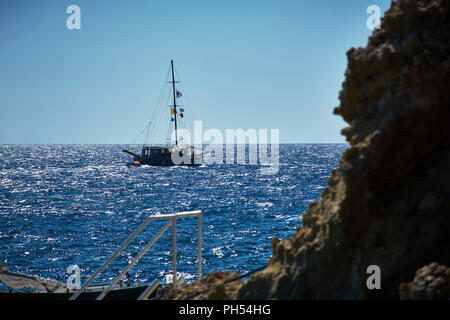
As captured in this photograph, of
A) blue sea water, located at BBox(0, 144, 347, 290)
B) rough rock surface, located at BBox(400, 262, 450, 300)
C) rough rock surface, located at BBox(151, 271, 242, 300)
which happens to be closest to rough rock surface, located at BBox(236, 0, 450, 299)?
rough rock surface, located at BBox(400, 262, 450, 300)

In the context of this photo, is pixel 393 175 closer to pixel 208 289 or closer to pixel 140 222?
pixel 208 289

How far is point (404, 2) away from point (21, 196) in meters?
62.3

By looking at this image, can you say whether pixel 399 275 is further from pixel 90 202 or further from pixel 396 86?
pixel 90 202

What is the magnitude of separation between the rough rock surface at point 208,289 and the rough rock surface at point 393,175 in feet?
2.71

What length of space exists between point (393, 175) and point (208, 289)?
2991 millimetres

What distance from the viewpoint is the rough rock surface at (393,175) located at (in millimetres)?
4805

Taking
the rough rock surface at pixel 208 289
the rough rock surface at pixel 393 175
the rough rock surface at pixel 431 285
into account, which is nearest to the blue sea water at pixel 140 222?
the rough rock surface at pixel 208 289

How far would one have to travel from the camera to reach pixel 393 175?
499cm

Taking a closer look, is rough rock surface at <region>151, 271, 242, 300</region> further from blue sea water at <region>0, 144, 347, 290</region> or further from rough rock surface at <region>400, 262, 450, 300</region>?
blue sea water at <region>0, 144, 347, 290</region>

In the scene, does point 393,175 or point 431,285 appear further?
point 393,175

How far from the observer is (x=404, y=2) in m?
5.20

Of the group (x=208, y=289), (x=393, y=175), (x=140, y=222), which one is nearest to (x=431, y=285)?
(x=393, y=175)

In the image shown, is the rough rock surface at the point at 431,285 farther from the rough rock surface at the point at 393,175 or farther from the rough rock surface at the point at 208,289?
the rough rock surface at the point at 208,289
